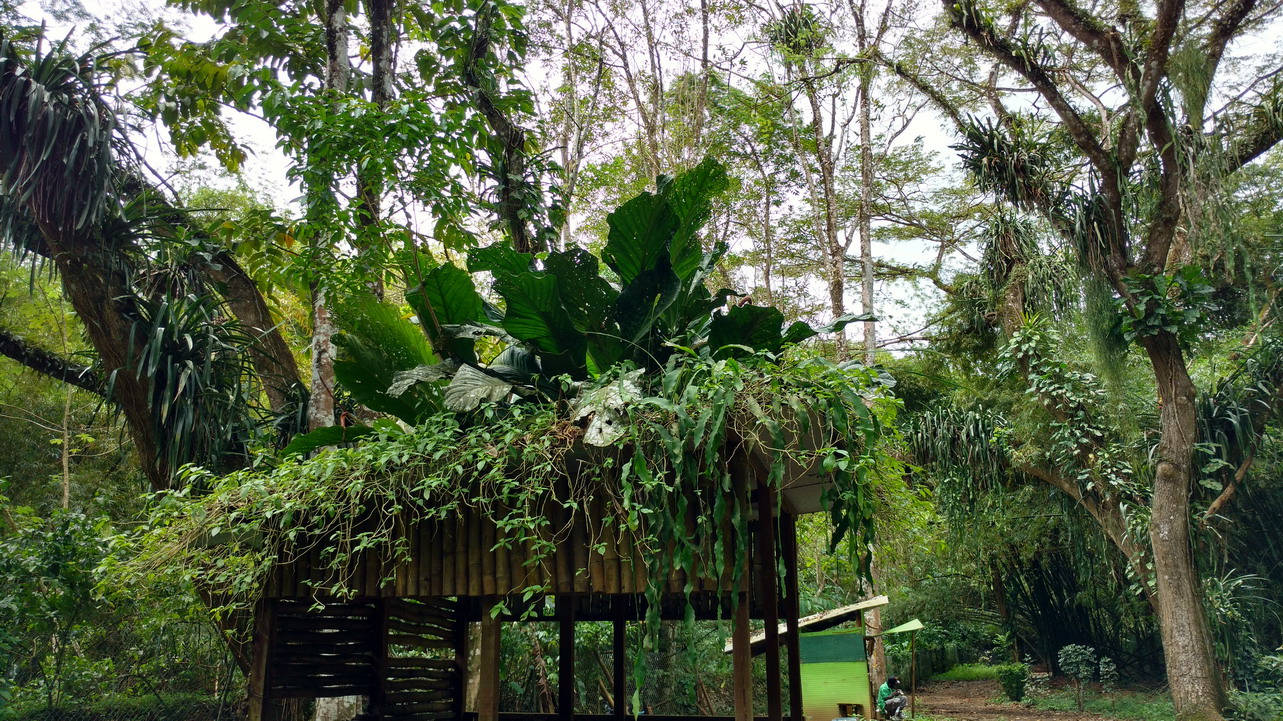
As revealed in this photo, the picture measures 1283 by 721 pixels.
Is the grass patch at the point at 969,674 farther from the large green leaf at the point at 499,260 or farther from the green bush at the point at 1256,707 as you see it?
the large green leaf at the point at 499,260

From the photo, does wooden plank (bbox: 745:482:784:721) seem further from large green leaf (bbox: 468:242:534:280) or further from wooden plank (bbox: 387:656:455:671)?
wooden plank (bbox: 387:656:455:671)

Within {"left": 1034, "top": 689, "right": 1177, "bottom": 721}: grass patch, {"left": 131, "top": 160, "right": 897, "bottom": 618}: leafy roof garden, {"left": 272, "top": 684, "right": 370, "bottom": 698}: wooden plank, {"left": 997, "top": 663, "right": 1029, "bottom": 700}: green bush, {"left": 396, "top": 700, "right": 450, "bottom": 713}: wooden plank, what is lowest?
{"left": 1034, "top": 689, "right": 1177, "bottom": 721}: grass patch

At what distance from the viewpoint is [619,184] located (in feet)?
46.3

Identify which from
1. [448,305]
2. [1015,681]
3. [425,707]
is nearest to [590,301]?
[448,305]

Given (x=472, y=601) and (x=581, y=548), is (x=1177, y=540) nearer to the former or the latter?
(x=472, y=601)

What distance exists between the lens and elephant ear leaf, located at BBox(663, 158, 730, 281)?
11.3ft

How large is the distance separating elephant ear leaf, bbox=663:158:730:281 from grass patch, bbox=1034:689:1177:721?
39.7 ft

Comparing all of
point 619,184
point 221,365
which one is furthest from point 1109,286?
point 221,365

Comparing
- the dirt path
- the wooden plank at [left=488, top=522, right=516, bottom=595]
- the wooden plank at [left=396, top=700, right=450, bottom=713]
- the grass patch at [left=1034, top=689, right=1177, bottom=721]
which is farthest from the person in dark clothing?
the wooden plank at [left=488, top=522, right=516, bottom=595]

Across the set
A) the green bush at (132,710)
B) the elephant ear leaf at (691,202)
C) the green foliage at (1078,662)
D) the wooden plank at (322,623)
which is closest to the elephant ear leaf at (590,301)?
the elephant ear leaf at (691,202)

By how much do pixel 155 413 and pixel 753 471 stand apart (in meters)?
4.23

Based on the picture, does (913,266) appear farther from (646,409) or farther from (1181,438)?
(646,409)

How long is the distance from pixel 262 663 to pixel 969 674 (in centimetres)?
1885

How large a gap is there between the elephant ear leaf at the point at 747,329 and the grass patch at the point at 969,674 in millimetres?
17984
